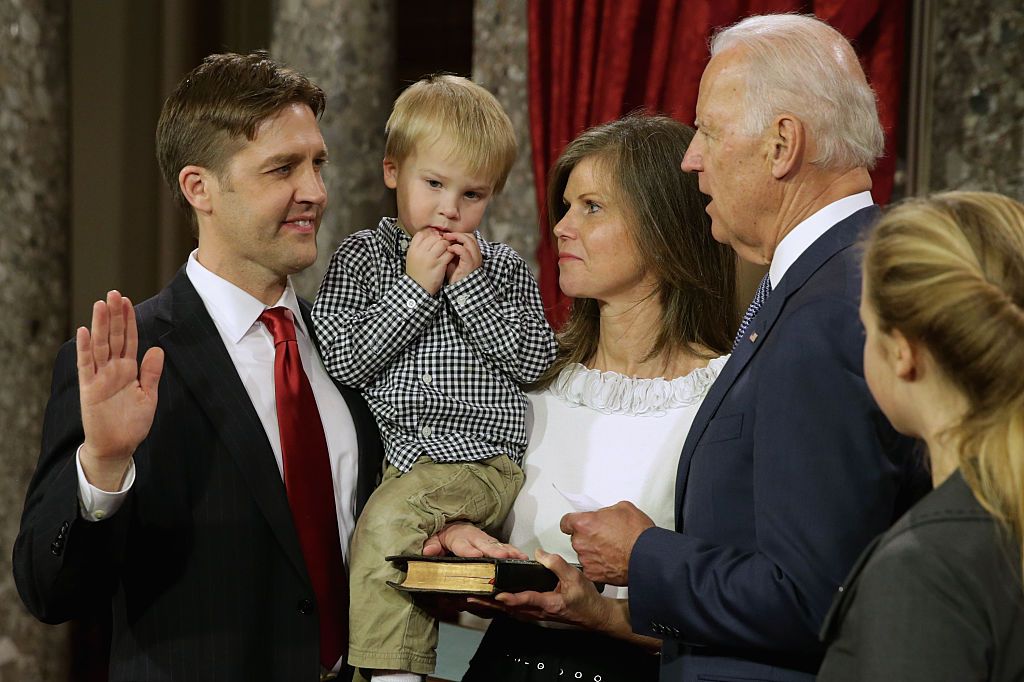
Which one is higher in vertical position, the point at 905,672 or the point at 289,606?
the point at 905,672

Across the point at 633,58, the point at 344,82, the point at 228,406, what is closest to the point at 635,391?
the point at 228,406

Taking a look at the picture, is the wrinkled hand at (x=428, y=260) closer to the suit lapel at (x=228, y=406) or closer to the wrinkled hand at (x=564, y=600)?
the suit lapel at (x=228, y=406)

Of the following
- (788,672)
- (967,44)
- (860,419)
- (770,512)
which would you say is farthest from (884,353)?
(967,44)

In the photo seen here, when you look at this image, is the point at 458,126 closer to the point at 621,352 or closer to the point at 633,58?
the point at 621,352

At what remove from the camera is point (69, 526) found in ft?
6.63

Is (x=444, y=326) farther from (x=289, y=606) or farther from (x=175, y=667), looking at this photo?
(x=175, y=667)

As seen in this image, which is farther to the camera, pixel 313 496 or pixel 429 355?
pixel 429 355

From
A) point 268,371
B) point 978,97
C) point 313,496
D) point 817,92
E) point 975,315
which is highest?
point 978,97

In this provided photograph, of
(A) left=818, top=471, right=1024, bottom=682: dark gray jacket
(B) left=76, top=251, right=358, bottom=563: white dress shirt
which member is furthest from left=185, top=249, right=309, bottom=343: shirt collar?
(A) left=818, top=471, right=1024, bottom=682: dark gray jacket

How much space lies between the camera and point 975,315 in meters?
1.37

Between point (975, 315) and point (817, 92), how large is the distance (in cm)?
75

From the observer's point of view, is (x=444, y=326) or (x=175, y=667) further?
(x=444, y=326)

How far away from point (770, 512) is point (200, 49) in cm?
324

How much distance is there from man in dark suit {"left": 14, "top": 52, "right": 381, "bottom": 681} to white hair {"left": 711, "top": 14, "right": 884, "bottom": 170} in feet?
3.19
